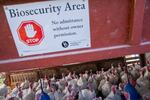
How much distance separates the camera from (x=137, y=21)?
54.1 inches

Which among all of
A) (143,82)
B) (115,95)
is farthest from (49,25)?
(143,82)

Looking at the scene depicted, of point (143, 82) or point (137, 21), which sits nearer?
point (137, 21)

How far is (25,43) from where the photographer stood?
1402mm

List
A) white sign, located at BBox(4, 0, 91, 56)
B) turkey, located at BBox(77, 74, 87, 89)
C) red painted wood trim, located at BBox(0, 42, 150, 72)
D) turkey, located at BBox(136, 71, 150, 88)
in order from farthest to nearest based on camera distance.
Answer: turkey, located at BBox(77, 74, 87, 89), turkey, located at BBox(136, 71, 150, 88), red painted wood trim, located at BBox(0, 42, 150, 72), white sign, located at BBox(4, 0, 91, 56)

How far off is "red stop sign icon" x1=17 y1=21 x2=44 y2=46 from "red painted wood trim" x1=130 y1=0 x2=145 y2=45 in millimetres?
490

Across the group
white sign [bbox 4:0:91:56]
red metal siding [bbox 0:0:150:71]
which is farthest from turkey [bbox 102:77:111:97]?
white sign [bbox 4:0:91:56]

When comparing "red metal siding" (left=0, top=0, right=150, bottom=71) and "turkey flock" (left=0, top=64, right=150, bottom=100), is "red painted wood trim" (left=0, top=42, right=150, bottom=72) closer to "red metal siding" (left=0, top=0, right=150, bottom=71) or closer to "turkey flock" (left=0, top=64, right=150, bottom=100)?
"red metal siding" (left=0, top=0, right=150, bottom=71)

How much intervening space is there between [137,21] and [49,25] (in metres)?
0.46

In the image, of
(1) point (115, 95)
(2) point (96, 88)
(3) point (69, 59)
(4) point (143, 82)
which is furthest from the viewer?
(2) point (96, 88)

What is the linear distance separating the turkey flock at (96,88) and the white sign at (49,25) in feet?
3.38

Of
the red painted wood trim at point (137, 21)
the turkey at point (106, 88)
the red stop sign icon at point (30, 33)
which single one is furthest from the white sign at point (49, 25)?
the turkey at point (106, 88)

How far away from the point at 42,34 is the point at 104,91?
174 centimetres

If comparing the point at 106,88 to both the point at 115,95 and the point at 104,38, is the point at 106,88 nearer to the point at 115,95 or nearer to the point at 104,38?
the point at 115,95

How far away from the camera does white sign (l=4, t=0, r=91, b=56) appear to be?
1.33 m
